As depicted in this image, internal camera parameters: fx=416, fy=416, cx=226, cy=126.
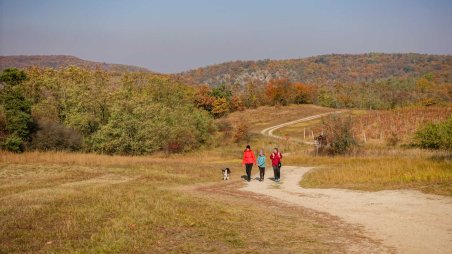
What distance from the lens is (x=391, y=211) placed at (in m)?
14.8

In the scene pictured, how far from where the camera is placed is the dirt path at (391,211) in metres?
10.7

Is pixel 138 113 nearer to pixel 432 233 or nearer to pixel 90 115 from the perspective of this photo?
pixel 90 115

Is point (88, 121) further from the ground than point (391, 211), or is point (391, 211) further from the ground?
point (88, 121)

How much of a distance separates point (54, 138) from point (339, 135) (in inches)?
1238

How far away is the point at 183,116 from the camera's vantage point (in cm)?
6266

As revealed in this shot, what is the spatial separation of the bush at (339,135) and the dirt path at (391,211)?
1898 cm

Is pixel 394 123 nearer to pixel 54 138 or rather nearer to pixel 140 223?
pixel 54 138

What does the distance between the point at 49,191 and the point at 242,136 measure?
52.1 meters

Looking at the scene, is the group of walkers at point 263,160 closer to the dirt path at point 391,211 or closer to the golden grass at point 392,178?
the golden grass at point 392,178

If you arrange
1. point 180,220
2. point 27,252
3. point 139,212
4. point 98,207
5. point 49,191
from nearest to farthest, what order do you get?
point 27,252 < point 180,220 < point 139,212 < point 98,207 < point 49,191

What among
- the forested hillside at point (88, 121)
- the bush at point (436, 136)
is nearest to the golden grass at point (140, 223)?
the forested hillside at point (88, 121)

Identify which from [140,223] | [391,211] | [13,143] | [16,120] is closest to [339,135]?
[391,211]

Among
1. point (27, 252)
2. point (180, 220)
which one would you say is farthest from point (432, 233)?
point (27, 252)

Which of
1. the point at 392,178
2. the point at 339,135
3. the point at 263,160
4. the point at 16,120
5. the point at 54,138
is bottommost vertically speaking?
the point at 392,178
